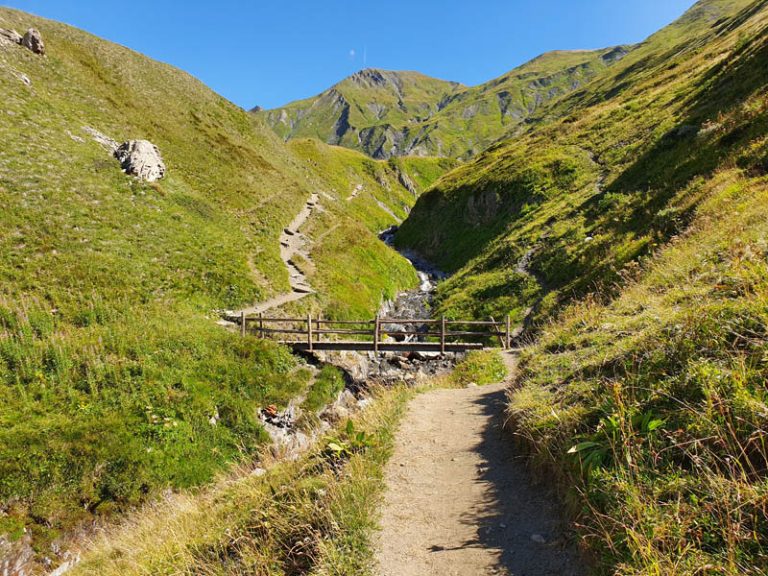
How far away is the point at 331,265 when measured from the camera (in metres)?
37.3

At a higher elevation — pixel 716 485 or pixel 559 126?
pixel 559 126

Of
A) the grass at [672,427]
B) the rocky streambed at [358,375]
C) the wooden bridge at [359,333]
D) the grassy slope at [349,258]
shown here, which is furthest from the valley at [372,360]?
the wooden bridge at [359,333]

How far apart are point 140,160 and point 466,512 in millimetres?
37738

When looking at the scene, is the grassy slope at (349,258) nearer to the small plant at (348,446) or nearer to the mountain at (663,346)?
the mountain at (663,346)

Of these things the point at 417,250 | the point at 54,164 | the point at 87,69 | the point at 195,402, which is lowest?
the point at 195,402

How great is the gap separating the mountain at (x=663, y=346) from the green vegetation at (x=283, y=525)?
3109mm

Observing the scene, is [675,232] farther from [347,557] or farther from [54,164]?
[54,164]

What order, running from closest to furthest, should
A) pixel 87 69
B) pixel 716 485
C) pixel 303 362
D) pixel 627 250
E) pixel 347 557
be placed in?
pixel 716 485 → pixel 347 557 → pixel 627 250 → pixel 303 362 → pixel 87 69

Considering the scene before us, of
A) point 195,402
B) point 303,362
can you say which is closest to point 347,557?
point 195,402

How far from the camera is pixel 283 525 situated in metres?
6.42

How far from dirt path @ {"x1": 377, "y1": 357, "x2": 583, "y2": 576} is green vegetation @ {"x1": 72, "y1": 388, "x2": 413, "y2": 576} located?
0.42 meters

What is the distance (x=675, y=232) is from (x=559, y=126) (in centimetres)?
4769

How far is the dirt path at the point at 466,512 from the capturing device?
16.8 ft

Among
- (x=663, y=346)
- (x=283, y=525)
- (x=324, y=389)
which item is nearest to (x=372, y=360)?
(x=324, y=389)
